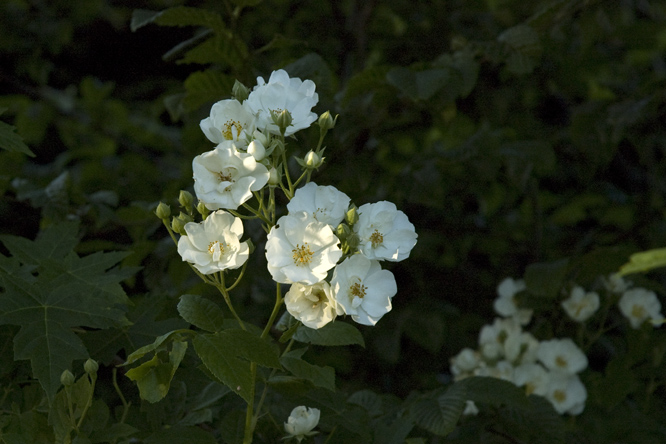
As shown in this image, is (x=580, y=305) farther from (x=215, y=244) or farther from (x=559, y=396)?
(x=215, y=244)

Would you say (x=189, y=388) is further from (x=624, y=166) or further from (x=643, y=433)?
(x=624, y=166)

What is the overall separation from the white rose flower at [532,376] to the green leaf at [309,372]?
0.97m

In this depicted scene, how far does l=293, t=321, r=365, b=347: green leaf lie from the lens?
994mm

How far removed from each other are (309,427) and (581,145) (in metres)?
1.38

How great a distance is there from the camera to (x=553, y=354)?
5.96 ft

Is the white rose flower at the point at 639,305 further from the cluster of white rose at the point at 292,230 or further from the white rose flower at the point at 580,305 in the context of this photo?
the cluster of white rose at the point at 292,230

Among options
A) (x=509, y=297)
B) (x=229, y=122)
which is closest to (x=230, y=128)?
(x=229, y=122)

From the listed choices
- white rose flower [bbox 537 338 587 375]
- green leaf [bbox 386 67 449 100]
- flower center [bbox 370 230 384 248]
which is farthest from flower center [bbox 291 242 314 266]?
white rose flower [bbox 537 338 587 375]

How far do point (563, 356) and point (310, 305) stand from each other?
1.11 m

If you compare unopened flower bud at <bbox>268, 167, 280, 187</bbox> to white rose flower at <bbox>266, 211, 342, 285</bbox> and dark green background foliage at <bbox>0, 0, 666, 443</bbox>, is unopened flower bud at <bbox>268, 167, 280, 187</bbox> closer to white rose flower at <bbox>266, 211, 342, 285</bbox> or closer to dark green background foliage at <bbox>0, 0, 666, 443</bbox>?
white rose flower at <bbox>266, 211, 342, 285</bbox>

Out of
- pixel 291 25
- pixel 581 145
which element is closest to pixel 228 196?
pixel 581 145

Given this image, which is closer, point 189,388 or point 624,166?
point 189,388

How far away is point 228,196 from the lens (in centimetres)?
92

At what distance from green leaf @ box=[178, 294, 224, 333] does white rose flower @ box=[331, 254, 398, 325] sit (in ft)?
0.59
